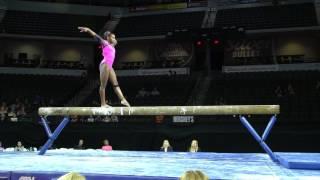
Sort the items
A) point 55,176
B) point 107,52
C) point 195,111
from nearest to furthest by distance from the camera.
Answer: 1. point 55,176
2. point 195,111
3. point 107,52

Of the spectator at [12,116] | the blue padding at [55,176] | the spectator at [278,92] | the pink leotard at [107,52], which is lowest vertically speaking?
the blue padding at [55,176]

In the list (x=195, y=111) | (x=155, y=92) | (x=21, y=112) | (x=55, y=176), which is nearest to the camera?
(x=55, y=176)

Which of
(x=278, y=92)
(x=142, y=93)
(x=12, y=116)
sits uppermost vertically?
(x=142, y=93)

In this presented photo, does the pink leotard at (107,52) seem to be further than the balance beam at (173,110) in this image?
Yes

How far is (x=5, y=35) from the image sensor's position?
23.7 meters

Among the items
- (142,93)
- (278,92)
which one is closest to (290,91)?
(278,92)

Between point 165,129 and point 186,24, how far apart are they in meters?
11.5

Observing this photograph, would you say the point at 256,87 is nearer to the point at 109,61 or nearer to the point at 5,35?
the point at 109,61

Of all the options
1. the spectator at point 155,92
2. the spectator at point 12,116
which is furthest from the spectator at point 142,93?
the spectator at point 12,116

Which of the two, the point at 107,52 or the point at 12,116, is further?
the point at 12,116

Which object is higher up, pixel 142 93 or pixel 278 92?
pixel 142 93

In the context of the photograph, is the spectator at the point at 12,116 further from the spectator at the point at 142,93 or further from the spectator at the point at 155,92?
the spectator at the point at 155,92

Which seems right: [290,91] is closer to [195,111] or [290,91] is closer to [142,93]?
[142,93]

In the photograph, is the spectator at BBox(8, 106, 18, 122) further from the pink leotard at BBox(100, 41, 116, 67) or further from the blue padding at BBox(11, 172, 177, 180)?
the blue padding at BBox(11, 172, 177, 180)
